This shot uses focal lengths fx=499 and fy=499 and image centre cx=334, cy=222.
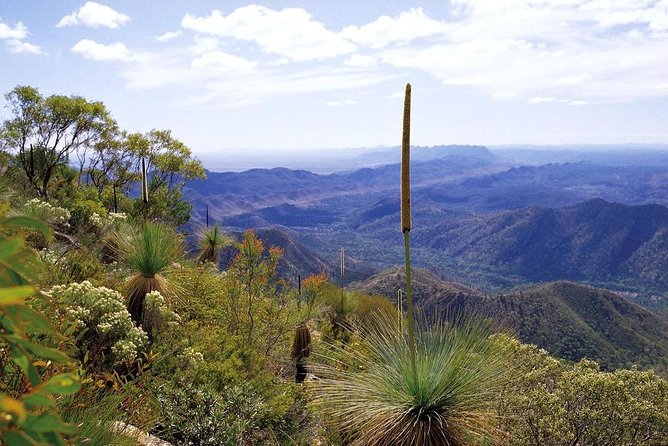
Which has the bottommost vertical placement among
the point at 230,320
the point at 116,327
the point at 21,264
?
the point at 230,320

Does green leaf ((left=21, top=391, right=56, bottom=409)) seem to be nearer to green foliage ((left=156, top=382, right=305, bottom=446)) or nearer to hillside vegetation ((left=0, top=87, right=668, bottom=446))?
hillside vegetation ((left=0, top=87, right=668, bottom=446))

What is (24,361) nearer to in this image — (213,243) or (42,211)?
(42,211)

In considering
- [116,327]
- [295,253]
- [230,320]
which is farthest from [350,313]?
[295,253]

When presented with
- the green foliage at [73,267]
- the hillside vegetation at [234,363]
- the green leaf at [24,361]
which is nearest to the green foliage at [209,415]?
the hillside vegetation at [234,363]

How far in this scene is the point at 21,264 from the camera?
0.98 metres

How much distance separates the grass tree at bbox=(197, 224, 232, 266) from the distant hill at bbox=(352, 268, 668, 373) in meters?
55.3

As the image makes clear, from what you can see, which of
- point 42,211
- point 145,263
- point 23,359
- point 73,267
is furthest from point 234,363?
point 23,359

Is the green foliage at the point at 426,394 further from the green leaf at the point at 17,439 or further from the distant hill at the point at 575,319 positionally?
the distant hill at the point at 575,319

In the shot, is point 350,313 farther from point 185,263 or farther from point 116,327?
point 116,327

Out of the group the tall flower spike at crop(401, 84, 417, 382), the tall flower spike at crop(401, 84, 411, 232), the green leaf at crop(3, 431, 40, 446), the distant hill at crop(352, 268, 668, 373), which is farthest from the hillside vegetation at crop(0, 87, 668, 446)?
the distant hill at crop(352, 268, 668, 373)

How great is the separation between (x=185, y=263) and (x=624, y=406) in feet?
29.3

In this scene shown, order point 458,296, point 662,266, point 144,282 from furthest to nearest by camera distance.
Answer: point 662,266, point 458,296, point 144,282

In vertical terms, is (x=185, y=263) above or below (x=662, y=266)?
above

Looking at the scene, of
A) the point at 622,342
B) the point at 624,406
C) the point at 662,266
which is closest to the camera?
the point at 624,406
